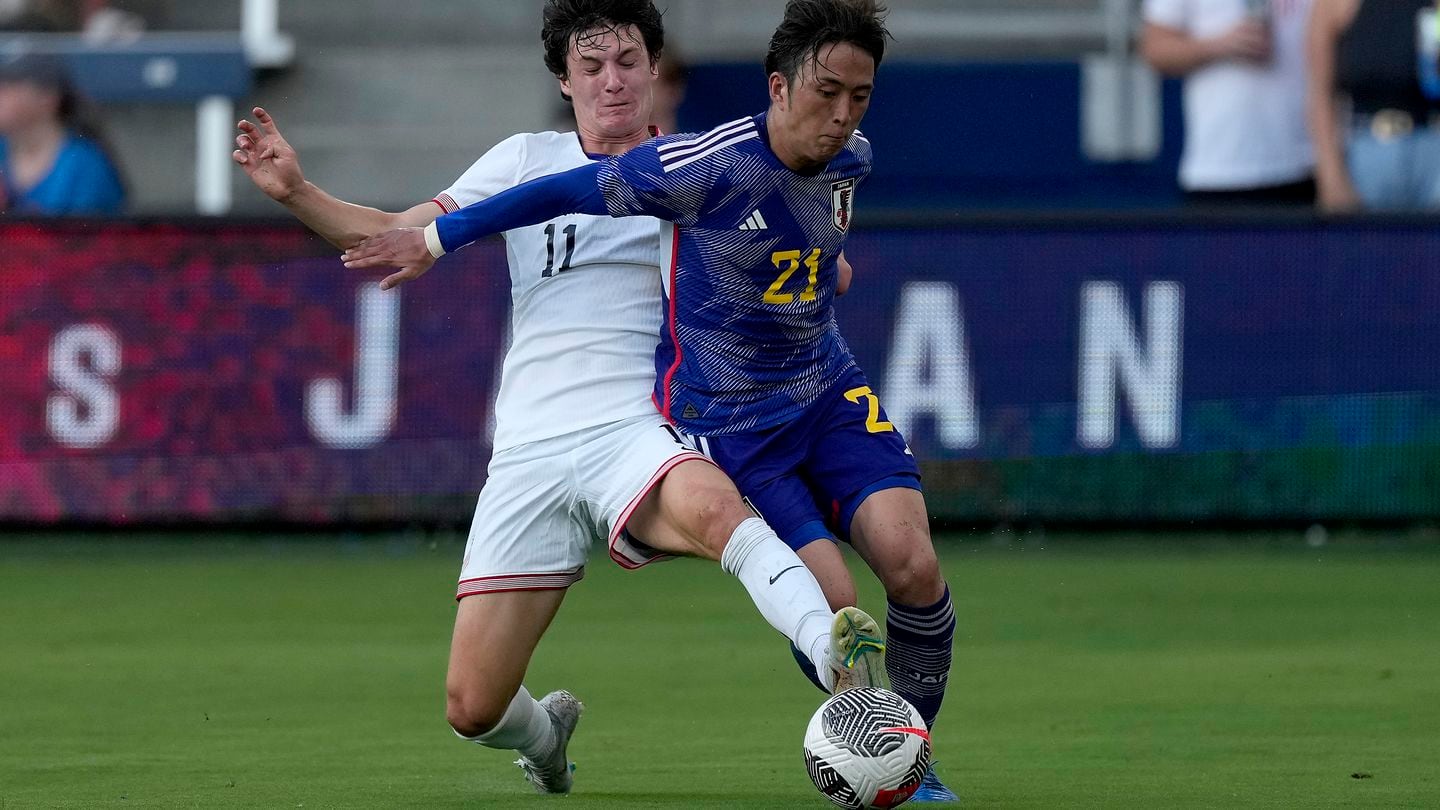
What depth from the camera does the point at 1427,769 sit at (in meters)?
5.53

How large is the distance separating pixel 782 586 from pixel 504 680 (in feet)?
3.32

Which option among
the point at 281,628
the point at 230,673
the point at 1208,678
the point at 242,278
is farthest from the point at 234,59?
the point at 1208,678

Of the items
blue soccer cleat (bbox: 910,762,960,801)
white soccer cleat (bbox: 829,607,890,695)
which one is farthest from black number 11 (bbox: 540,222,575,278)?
blue soccer cleat (bbox: 910,762,960,801)

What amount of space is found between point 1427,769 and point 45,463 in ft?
25.2

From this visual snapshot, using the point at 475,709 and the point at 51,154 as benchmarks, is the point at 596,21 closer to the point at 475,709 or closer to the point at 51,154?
the point at 475,709

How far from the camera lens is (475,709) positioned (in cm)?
548

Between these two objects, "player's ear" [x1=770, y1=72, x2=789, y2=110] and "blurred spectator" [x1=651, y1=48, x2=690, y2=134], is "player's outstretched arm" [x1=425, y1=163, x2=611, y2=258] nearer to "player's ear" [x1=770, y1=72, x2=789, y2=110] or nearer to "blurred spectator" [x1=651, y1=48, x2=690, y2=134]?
"player's ear" [x1=770, y1=72, x2=789, y2=110]

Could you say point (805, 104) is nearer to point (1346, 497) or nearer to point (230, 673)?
point (230, 673)

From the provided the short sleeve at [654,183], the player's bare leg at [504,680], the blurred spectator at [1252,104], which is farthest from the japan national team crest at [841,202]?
the blurred spectator at [1252,104]

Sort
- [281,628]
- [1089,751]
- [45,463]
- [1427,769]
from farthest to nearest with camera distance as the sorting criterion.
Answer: [45,463] → [281,628] → [1089,751] → [1427,769]

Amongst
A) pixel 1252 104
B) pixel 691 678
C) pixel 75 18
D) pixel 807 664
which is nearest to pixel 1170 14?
pixel 1252 104

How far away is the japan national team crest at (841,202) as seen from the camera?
17.1 feet

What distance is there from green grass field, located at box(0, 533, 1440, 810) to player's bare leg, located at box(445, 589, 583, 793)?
0.50 ft

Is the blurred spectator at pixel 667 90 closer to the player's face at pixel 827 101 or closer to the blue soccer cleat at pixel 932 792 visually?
the player's face at pixel 827 101
